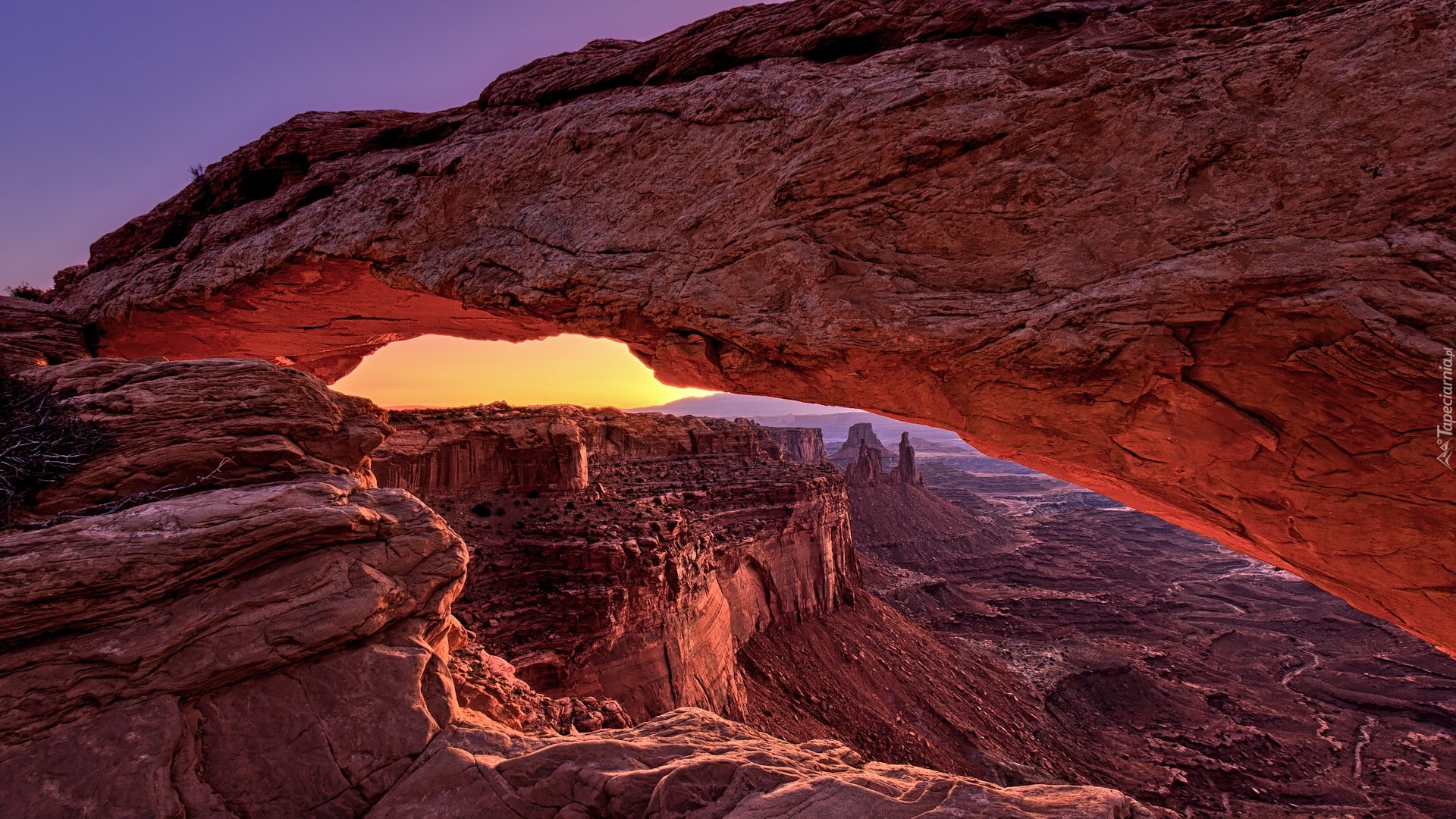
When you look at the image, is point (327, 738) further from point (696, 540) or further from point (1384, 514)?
point (696, 540)

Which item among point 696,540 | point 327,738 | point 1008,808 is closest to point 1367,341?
point 1008,808

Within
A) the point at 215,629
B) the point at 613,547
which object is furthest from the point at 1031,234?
the point at 613,547

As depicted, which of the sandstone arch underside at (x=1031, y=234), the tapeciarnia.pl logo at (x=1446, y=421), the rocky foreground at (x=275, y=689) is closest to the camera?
the rocky foreground at (x=275, y=689)

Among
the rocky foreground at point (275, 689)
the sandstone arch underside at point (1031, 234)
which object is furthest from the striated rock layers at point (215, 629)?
the sandstone arch underside at point (1031, 234)

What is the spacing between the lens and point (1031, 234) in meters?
7.22

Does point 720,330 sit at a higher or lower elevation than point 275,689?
higher

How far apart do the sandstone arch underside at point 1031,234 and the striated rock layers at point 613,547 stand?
10.7 meters

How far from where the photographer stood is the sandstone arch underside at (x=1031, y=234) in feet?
19.5

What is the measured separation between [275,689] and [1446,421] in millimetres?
12012

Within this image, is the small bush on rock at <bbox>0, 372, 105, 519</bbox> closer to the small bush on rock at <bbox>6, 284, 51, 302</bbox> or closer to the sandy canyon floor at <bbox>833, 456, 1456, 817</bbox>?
the small bush on rock at <bbox>6, 284, 51, 302</bbox>

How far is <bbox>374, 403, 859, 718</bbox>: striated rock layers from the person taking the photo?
1709cm

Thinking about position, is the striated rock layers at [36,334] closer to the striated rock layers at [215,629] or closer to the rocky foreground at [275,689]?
the striated rock layers at [215,629]

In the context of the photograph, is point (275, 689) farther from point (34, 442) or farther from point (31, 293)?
point (31, 293)

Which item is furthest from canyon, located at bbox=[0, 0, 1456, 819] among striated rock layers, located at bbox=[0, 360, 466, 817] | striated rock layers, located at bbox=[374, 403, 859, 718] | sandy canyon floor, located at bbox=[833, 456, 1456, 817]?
sandy canyon floor, located at bbox=[833, 456, 1456, 817]
